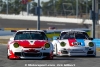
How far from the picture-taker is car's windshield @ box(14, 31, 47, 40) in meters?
20.7

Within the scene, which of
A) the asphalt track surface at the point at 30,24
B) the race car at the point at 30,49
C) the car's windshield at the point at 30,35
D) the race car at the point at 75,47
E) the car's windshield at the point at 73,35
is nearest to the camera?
the race car at the point at 30,49

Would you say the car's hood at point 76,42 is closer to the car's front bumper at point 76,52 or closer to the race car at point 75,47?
the race car at point 75,47

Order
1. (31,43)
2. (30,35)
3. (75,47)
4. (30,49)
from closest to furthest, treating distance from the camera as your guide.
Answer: (30,49)
(31,43)
(30,35)
(75,47)

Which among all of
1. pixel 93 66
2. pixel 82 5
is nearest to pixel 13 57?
pixel 93 66

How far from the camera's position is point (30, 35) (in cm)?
2083

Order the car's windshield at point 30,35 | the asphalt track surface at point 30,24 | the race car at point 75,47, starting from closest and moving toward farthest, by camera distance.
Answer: the car's windshield at point 30,35
the race car at point 75,47
the asphalt track surface at point 30,24

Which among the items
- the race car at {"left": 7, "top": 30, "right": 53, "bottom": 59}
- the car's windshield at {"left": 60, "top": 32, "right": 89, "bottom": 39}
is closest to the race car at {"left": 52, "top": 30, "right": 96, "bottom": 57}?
the car's windshield at {"left": 60, "top": 32, "right": 89, "bottom": 39}

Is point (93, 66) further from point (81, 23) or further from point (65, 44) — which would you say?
point (81, 23)

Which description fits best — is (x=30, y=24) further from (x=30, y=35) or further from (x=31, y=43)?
(x=31, y=43)

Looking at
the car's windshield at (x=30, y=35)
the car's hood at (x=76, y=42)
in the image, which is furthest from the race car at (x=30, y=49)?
the car's hood at (x=76, y=42)

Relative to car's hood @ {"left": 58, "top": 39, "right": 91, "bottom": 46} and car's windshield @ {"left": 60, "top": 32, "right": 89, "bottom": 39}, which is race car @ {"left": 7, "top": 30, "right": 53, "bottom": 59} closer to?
car's hood @ {"left": 58, "top": 39, "right": 91, "bottom": 46}

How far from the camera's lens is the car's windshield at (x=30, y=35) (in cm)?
2067

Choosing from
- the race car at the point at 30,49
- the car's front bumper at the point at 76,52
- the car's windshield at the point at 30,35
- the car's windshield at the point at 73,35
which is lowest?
the car's front bumper at the point at 76,52

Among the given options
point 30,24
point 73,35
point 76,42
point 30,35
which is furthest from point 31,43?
point 30,24
